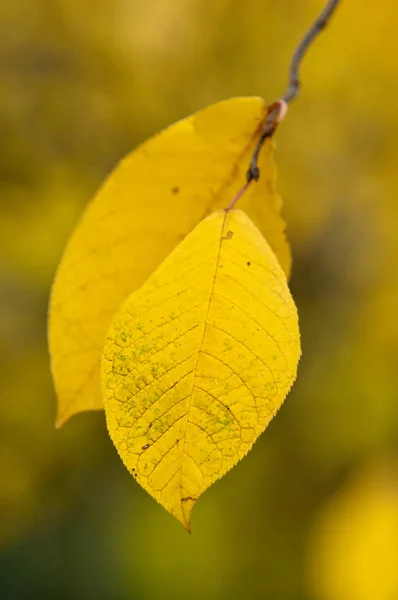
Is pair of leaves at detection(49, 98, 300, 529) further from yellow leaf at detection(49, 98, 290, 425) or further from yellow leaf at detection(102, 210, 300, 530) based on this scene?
yellow leaf at detection(49, 98, 290, 425)

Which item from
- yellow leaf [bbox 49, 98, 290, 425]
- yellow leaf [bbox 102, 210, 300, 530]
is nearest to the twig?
yellow leaf [bbox 49, 98, 290, 425]

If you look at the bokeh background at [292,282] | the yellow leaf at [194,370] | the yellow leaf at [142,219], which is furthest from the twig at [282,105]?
the bokeh background at [292,282]

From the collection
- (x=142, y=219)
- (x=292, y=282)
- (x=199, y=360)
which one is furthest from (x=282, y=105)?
(x=292, y=282)

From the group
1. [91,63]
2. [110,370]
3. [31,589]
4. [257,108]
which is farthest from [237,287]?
[31,589]

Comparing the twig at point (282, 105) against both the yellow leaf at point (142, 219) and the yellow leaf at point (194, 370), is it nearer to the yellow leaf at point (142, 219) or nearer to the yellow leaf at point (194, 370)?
the yellow leaf at point (142, 219)

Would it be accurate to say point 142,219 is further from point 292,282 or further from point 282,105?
point 292,282

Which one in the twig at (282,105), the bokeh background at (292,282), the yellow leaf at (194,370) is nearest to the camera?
the yellow leaf at (194,370)
